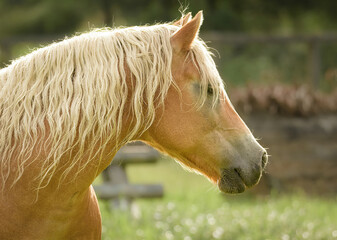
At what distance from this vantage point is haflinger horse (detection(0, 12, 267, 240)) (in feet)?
7.17

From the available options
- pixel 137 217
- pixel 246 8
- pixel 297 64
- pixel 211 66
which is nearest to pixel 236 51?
pixel 297 64

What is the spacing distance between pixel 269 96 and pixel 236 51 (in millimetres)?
1351

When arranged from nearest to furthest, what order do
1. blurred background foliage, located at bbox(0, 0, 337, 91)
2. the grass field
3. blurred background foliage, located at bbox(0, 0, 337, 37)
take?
the grass field
blurred background foliage, located at bbox(0, 0, 337, 91)
blurred background foliage, located at bbox(0, 0, 337, 37)

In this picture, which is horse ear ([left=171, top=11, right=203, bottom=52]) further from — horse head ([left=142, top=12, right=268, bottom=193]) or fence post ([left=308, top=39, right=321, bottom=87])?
fence post ([left=308, top=39, right=321, bottom=87])

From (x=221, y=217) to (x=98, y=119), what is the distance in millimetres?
3337

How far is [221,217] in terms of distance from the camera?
5270 millimetres

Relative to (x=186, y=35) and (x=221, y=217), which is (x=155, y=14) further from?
(x=186, y=35)

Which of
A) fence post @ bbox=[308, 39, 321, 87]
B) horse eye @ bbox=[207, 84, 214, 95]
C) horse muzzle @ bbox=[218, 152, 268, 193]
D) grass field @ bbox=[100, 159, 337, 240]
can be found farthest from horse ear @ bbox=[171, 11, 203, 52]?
fence post @ bbox=[308, 39, 321, 87]

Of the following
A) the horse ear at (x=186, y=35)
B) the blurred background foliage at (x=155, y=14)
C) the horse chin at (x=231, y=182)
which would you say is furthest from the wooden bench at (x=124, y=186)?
the blurred background foliage at (x=155, y=14)

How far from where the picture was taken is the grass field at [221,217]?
184 inches

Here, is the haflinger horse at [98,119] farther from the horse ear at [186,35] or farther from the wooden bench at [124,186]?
the wooden bench at [124,186]

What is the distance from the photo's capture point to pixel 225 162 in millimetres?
2295

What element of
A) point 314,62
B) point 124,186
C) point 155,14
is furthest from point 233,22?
point 124,186

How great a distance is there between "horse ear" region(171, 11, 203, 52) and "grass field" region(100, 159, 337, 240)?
6.56 ft
